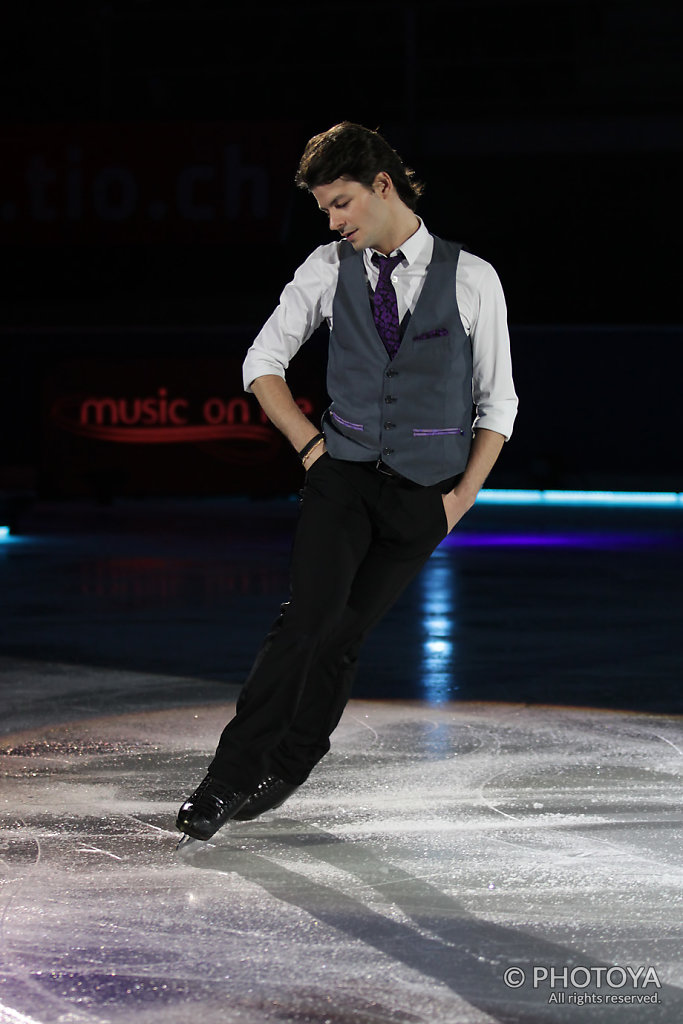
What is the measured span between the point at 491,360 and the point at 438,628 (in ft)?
17.0

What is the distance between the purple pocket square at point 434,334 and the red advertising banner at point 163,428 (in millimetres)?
17618

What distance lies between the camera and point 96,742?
5.96 m

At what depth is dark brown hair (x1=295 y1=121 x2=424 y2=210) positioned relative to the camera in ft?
13.8

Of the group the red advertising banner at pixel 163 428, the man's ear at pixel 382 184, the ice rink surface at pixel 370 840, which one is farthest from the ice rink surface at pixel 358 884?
the red advertising banner at pixel 163 428

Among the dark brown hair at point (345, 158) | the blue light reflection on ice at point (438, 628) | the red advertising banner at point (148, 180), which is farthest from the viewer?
the red advertising banner at point (148, 180)

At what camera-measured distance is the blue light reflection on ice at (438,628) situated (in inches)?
292

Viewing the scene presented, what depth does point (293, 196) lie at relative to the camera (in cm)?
2305

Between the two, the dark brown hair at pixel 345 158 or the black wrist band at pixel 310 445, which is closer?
the dark brown hair at pixel 345 158

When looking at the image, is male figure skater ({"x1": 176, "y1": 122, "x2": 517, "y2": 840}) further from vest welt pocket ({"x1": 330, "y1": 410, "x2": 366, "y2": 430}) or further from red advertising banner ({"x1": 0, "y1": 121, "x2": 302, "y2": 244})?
red advertising banner ({"x1": 0, "y1": 121, "x2": 302, "y2": 244})

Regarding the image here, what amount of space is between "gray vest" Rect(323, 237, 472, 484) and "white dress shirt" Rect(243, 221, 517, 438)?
4cm

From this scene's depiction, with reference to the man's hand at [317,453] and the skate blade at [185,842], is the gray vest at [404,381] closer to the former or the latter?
the man's hand at [317,453]

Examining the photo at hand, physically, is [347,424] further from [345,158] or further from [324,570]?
[345,158]

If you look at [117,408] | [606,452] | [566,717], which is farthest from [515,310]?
[566,717]

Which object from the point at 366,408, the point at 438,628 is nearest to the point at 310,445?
the point at 366,408
